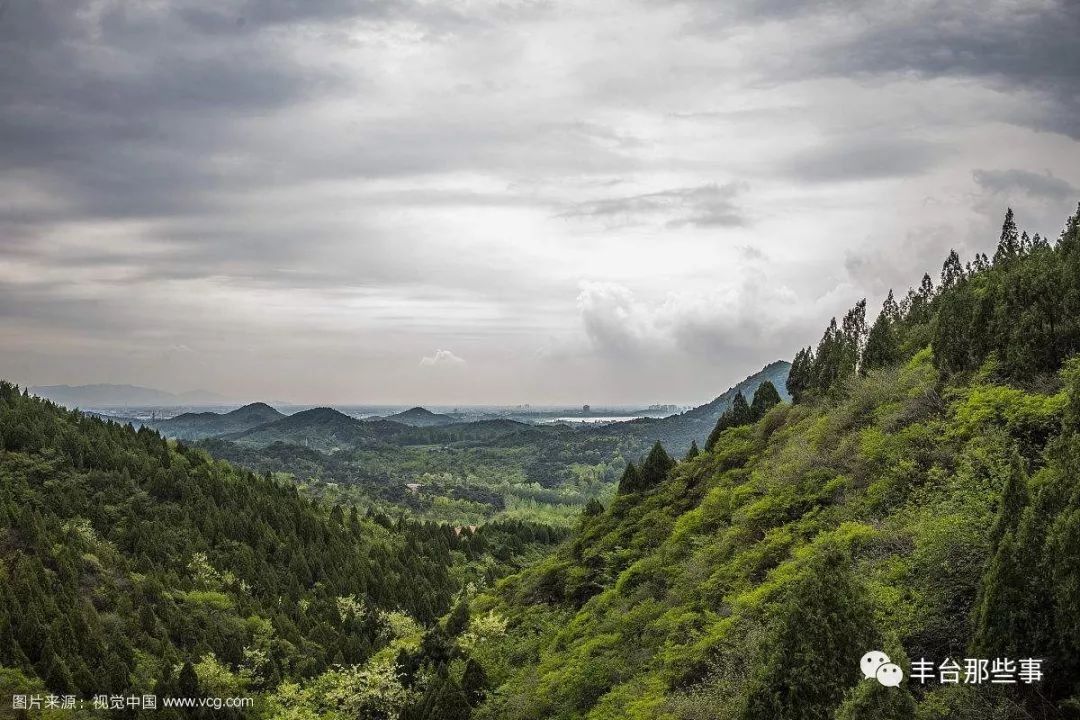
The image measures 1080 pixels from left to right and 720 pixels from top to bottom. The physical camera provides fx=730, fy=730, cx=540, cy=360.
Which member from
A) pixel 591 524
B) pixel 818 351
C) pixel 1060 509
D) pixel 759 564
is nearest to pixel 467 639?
pixel 591 524

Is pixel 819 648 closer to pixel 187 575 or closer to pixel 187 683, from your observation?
pixel 187 683

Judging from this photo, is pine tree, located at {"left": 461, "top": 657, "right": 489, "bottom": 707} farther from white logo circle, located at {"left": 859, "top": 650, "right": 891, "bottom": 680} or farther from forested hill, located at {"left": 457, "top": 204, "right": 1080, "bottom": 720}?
white logo circle, located at {"left": 859, "top": 650, "right": 891, "bottom": 680}

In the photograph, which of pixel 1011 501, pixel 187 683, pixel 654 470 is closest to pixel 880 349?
pixel 654 470

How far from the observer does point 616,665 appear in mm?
27109

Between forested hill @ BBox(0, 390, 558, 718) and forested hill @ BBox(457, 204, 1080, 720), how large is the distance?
656 inches

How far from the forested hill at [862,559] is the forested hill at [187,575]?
54.7 ft

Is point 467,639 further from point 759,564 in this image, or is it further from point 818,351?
point 818,351

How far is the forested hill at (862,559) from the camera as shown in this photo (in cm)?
1320

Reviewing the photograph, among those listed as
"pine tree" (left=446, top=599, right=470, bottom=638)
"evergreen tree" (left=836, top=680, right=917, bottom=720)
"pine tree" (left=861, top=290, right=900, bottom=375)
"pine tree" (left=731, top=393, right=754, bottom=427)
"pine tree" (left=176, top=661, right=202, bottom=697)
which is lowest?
"pine tree" (left=176, top=661, right=202, bottom=697)

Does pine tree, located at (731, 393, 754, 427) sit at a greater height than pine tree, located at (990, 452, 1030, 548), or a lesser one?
greater

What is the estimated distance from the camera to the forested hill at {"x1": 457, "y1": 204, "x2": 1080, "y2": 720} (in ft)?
43.3

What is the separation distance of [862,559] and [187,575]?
72462 millimetres

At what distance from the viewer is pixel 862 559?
19016mm

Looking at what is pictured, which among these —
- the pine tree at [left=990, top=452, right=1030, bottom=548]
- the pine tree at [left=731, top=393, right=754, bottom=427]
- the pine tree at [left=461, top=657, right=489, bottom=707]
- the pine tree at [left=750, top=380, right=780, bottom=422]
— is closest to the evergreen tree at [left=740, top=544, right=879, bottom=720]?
the pine tree at [left=990, top=452, right=1030, bottom=548]
